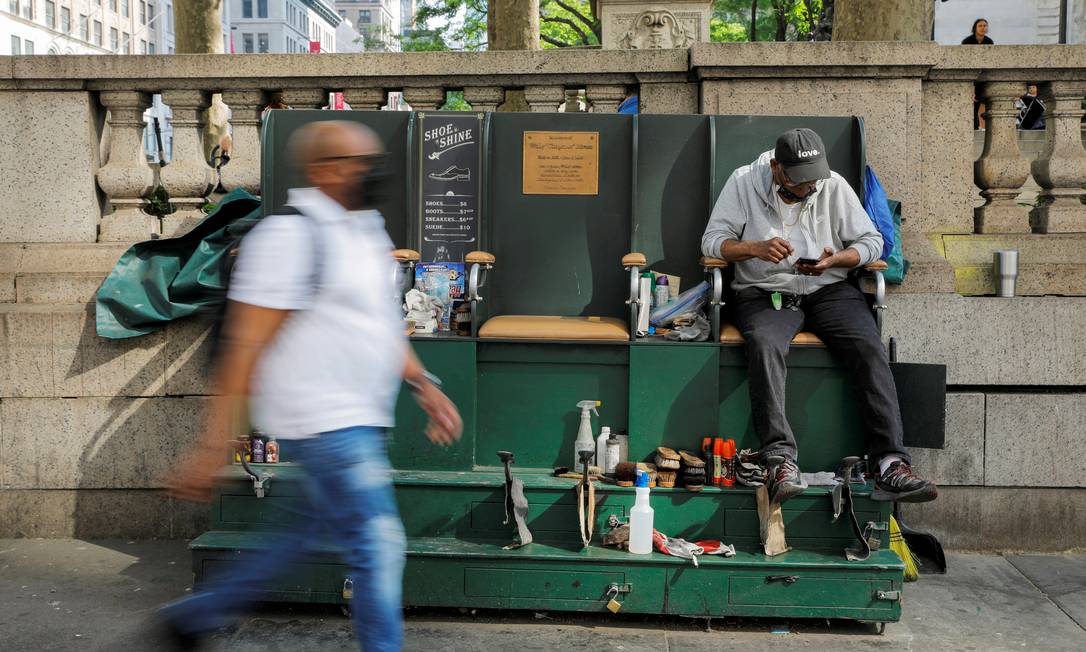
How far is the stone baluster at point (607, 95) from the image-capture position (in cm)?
675

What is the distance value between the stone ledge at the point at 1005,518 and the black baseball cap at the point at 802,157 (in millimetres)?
2212

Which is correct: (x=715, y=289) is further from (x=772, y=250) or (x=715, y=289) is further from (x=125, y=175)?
(x=125, y=175)

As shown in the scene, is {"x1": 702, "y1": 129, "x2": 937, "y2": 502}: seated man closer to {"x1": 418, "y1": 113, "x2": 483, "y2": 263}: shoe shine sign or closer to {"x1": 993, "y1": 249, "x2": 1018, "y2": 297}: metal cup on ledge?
{"x1": 993, "y1": 249, "x2": 1018, "y2": 297}: metal cup on ledge

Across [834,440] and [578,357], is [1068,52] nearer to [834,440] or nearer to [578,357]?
[834,440]

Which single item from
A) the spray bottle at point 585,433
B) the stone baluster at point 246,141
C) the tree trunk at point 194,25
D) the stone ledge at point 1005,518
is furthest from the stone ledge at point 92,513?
the tree trunk at point 194,25

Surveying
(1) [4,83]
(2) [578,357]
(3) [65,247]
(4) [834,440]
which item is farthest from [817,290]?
(1) [4,83]

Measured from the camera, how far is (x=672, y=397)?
18.3ft

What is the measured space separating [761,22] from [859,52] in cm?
2877

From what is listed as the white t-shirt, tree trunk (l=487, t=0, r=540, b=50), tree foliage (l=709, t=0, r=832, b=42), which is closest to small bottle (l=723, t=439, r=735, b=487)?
the white t-shirt

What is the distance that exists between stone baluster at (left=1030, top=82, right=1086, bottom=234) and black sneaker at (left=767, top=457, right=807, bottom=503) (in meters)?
2.74

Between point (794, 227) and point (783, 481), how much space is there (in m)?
1.36

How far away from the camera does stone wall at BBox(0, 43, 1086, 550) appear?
6270 mm

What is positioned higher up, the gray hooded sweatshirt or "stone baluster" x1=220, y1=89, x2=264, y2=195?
"stone baluster" x1=220, y1=89, x2=264, y2=195

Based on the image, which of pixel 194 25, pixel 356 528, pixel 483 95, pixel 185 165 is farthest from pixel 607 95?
pixel 194 25
